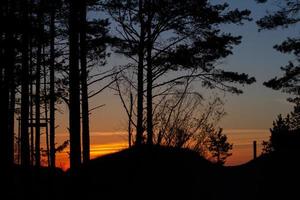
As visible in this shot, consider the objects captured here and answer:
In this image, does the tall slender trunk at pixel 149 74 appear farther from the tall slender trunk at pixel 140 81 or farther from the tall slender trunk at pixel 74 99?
the tall slender trunk at pixel 74 99

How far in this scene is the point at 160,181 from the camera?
55.8ft

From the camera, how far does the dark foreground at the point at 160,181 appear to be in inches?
654

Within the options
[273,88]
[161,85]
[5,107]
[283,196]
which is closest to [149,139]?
[161,85]

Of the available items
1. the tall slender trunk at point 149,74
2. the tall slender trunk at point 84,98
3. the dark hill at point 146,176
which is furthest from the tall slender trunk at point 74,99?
the tall slender trunk at point 149,74

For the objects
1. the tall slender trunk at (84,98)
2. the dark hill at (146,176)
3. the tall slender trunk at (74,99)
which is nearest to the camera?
the dark hill at (146,176)

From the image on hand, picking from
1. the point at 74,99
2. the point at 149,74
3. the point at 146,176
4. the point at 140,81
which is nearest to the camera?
the point at 146,176

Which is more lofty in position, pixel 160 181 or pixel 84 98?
pixel 84 98

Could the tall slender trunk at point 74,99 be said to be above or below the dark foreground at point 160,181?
above

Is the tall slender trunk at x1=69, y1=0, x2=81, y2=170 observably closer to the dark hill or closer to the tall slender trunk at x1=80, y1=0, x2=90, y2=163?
the dark hill

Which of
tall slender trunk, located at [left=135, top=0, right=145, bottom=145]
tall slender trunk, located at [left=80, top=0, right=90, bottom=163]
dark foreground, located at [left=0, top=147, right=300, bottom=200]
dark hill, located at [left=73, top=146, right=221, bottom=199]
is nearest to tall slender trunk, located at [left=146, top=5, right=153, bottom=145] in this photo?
tall slender trunk, located at [left=135, top=0, right=145, bottom=145]

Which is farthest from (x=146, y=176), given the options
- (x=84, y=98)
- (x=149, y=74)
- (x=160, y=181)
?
(x=149, y=74)

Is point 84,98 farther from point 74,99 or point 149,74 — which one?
point 74,99

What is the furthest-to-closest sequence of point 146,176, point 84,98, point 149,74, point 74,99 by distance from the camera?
point 149,74 → point 84,98 → point 74,99 → point 146,176

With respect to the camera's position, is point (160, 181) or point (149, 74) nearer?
point (160, 181)
